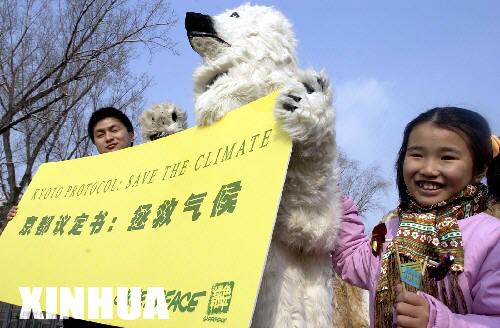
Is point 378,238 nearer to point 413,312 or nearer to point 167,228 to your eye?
point 413,312

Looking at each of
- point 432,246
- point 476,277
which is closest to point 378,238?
point 432,246

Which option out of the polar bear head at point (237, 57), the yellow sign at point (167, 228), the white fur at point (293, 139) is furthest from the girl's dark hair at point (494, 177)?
the polar bear head at point (237, 57)

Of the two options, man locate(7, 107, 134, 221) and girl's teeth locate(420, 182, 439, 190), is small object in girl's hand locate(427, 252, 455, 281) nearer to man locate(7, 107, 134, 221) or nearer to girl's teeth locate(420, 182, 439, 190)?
girl's teeth locate(420, 182, 439, 190)

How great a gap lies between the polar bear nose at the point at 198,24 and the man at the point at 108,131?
977 mm

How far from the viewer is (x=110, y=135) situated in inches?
107

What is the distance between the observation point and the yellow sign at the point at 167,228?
1387 millimetres

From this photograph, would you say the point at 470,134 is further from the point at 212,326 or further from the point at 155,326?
the point at 155,326

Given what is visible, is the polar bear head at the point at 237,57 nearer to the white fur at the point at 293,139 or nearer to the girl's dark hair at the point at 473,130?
the white fur at the point at 293,139

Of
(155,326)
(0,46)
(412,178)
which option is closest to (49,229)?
(155,326)

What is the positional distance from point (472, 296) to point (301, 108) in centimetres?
66

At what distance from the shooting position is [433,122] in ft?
4.24

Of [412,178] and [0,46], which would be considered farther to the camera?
[0,46]

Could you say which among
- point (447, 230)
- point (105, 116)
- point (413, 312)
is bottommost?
point (413, 312)

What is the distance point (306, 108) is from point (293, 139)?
10 cm
